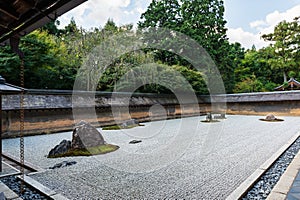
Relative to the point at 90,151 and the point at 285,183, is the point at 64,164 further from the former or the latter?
the point at 285,183

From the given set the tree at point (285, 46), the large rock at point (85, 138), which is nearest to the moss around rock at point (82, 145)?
the large rock at point (85, 138)

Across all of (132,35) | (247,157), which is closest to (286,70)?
(132,35)

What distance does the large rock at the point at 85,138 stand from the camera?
16.1ft

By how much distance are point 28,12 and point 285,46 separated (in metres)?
24.6

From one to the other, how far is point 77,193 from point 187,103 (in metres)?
13.0

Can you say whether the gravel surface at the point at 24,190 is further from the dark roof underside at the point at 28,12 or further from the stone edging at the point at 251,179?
the stone edging at the point at 251,179

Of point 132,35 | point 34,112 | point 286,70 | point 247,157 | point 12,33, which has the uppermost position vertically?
point 132,35

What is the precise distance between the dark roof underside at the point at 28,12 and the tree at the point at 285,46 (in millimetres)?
23598

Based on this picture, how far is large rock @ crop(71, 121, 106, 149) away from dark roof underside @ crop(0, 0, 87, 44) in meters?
3.15

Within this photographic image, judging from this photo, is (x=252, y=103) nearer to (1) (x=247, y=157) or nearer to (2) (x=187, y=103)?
(2) (x=187, y=103)

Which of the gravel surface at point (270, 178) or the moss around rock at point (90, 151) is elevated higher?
the moss around rock at point (90, 151)

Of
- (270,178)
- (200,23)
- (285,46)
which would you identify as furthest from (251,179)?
(285,46)

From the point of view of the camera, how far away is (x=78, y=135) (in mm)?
4895

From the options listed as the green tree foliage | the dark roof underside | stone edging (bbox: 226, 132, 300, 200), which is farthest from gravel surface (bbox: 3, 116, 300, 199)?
the green tree foliage
